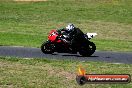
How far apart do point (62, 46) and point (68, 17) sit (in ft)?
92.3

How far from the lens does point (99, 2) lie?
2399 inches

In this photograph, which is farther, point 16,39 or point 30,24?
point 30,24

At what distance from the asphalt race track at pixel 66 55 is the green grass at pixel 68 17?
758 cm

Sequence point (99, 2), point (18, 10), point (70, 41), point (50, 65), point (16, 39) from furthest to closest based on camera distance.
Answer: point (99, 2)
point (18, 10)
point (16, 39)
point (70, 41)
point (50, 65)

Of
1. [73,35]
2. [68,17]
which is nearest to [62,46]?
[73,35]

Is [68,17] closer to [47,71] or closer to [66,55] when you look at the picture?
[66,55]

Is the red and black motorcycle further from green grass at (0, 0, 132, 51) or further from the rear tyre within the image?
green grass at (0, 0, 132, 51)

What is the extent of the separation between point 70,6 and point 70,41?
35438 mm

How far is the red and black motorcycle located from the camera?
2212 centimetres

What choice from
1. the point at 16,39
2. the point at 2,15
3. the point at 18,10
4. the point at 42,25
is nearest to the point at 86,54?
the point at 16,39

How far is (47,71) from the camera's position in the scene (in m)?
16.1

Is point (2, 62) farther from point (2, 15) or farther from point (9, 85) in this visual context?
point (2, 15)

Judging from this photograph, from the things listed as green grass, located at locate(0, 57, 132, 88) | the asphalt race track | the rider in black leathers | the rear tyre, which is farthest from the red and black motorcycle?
green grass, located at locate(0, 57, 132, 88)

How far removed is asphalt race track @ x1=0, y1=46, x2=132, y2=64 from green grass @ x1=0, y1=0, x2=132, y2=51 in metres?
7.58
